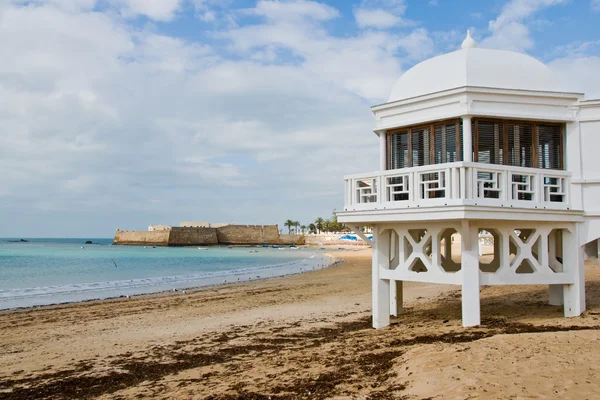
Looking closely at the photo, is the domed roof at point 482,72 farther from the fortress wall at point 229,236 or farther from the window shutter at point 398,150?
the fortress wall at point 229,236

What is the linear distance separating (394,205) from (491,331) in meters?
2.90

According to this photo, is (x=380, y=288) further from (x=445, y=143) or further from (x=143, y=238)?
(x=143, y=238)

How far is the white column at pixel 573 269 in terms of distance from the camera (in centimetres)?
961

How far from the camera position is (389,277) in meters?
10.4

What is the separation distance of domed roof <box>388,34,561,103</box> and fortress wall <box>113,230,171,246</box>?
120m

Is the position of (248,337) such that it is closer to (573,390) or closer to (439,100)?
(439,100)

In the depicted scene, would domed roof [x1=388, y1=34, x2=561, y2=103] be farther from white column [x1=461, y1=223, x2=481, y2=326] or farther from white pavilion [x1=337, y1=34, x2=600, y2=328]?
white column [x1=461, y1=223, x2=481, y2=326]

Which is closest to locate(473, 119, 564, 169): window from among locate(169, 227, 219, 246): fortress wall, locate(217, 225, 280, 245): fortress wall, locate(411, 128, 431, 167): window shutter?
locate(411, 128, 431, 167): window shutter

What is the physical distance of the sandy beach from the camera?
232 inches

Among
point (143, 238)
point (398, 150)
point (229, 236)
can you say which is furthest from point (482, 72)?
point (143, 238)

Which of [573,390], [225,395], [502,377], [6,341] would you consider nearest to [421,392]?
[502,377]

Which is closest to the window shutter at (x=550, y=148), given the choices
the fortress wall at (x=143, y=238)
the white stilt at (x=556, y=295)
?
the white stilt at (x=556, y=295)

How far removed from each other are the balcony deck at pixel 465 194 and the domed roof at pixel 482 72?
5.95ft

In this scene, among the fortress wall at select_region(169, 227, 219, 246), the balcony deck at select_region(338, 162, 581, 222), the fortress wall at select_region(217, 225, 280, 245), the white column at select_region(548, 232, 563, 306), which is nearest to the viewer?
the balcony deck at select_region(338, 162, 581, 222)
